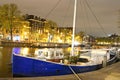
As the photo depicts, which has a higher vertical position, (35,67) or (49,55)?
(49,55)

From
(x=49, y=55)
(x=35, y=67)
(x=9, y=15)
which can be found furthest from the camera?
(x=9, y=15)

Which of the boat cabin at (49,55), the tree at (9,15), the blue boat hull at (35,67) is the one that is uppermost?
the tree at (9,15)

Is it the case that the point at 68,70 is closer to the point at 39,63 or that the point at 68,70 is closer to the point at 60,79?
the point at 39,63

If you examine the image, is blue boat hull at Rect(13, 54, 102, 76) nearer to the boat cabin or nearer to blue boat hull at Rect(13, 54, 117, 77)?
blue boat hull at Rect(13, 54, 117, 77)

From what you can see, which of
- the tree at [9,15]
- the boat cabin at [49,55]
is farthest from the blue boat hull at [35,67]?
the tree at [9,15]

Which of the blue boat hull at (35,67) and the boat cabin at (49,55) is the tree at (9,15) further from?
the blue boat hull at (35,67)

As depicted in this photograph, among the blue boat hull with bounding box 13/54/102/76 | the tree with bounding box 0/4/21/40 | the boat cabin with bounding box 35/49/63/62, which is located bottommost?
the blue boat hull with bounding box 13/54/102/76

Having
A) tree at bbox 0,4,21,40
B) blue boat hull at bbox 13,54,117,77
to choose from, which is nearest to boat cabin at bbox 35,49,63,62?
blue boat hull at bbox 13,54,117,77

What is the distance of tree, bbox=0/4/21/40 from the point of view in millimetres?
75000

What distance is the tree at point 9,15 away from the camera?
75.0m

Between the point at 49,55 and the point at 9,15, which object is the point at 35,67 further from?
the point at 9,15

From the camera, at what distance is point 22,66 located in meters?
19.7

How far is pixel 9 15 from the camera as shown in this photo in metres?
75.6

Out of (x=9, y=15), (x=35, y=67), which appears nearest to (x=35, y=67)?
(x=35, y=67)
